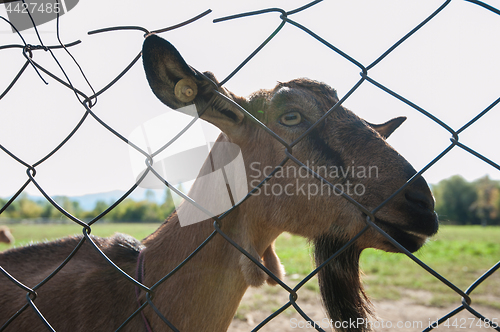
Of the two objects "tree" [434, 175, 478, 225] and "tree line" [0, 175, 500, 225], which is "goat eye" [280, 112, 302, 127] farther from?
"tree" [434, 175, 478, 225]

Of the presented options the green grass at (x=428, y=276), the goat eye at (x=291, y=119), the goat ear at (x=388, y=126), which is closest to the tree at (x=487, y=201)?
the green grass at (x=428, y=276)

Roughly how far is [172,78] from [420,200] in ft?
3.89

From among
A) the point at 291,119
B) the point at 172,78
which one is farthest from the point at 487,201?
the point at 172,78

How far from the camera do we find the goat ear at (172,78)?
1.12 meters

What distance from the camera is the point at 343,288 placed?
5.61 feet

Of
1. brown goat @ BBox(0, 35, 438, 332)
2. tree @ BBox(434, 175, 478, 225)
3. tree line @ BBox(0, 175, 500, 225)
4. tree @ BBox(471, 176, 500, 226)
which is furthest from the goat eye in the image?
tree @ BBox(471, 176, 500, 226)

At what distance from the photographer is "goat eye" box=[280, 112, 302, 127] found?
186cm

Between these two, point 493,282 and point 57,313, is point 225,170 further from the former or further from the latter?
point 493,282

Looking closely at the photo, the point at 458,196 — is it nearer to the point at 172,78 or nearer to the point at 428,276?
the point at 428,276

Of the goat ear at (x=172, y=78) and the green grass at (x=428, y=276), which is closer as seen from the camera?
the goat ear at (x=172, y=78)

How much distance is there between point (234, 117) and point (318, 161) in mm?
509

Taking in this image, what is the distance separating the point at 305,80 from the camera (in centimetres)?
202

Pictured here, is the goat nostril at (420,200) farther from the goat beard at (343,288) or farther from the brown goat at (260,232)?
the goat beard at (343,288)

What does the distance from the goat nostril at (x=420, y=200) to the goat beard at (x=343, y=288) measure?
16.5 inches
